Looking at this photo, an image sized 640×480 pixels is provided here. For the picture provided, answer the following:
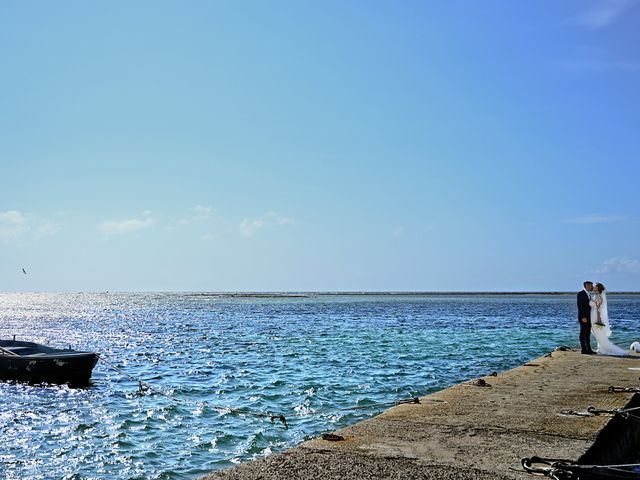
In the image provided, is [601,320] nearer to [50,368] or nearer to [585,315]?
[585,315]

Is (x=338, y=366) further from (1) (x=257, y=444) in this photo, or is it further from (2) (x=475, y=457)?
(2) (x=475, y=457)

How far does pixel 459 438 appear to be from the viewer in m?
7.01

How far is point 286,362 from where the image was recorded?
917 inches

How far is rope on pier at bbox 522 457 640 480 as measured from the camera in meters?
5.22

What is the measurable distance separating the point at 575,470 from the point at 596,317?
12824 millimetres

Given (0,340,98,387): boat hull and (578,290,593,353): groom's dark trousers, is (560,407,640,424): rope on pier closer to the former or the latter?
(578,290,593,353): groom's dark trousers

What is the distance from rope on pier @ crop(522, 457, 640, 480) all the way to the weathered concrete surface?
17cm

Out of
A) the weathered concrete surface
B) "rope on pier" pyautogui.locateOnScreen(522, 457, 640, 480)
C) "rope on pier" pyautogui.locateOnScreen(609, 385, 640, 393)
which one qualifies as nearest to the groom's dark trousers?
the weathered concrete surface

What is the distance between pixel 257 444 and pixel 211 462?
3.55 ft

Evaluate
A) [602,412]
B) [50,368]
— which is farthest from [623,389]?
[50,368]

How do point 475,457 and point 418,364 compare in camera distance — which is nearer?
point 475,457

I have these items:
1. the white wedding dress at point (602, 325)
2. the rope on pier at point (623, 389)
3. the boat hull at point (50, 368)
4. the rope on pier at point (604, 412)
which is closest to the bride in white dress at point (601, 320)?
the white wedding dress at point (602, 325)

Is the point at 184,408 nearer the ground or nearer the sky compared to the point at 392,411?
nearer the ground

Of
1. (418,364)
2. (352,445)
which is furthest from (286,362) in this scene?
(352,445)
